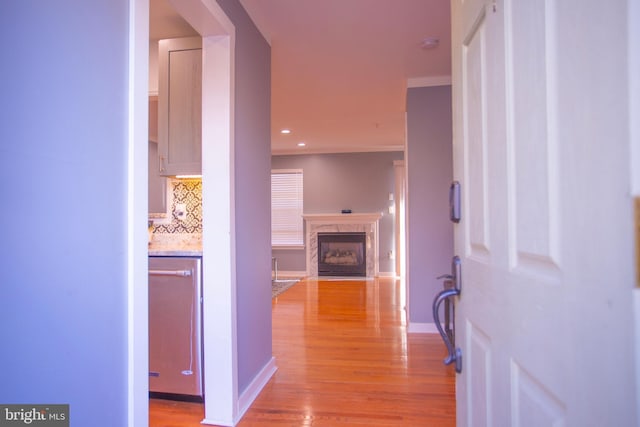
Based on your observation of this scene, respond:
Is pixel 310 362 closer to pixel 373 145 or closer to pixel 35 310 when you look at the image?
pixel 35 310

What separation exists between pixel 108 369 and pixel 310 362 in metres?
2.05

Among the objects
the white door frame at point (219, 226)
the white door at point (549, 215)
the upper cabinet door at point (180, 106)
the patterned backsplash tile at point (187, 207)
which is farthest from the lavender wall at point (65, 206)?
the patterned backsplash tile at point (187, 207)

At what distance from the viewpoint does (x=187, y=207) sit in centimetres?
287

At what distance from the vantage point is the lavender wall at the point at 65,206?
755 millimetres

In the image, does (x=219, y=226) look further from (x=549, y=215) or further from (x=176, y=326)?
(x=549, y=215)

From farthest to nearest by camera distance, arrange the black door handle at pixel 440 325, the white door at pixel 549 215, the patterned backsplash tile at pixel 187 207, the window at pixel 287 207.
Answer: the window at pixel 287 207, the patterned backsplash tile at pixel 187 207, the black door handle at pixel 440 325, the white door at pixel 549 215

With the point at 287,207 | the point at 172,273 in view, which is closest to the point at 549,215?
the point at 172,273

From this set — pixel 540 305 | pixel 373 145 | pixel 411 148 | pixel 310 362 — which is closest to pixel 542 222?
pixel 540 305

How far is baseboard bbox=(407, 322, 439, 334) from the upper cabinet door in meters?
2.64

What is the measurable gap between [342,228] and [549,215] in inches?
262

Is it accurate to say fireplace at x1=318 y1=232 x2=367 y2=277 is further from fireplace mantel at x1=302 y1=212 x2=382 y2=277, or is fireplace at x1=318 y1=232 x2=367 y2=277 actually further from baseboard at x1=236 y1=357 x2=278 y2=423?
baseboard at x1=236 y1=357 x2=278 y2=423

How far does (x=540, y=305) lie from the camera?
0.53 metres

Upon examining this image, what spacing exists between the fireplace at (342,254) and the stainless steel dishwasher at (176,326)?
16.7 feet

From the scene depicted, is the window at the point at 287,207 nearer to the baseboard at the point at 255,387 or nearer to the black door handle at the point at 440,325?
the baseboard at the point at 255,387
